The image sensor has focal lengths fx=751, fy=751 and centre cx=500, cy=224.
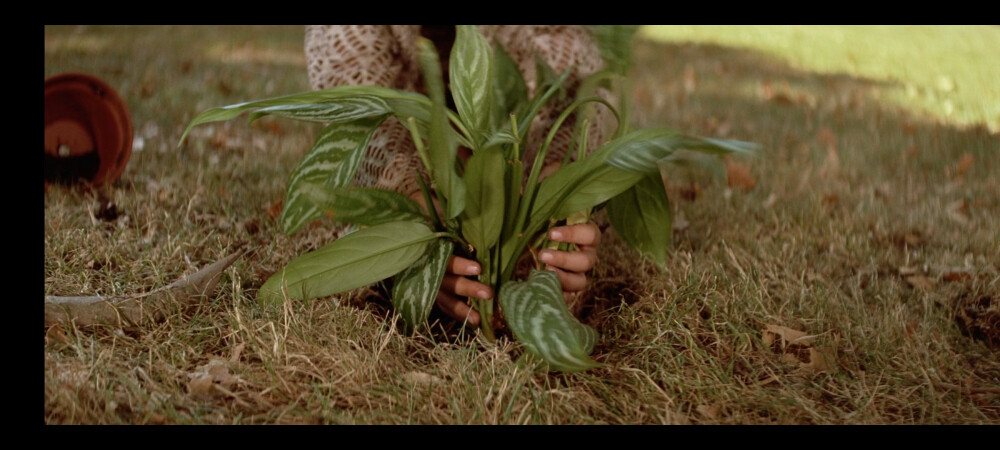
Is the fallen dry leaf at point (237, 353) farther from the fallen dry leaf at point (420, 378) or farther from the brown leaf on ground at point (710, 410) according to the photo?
the brown leaf on ground at point (710, 410)

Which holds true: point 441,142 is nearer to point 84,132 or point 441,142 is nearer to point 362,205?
point 362,205

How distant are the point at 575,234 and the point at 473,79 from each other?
32 centimetres

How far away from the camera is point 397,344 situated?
49.9 inches

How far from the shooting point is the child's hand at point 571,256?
1290 millimetres

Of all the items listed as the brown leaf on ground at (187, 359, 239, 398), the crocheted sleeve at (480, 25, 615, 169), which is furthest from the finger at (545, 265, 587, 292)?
the brown leaf on ground at (187, 359, 239, 398)

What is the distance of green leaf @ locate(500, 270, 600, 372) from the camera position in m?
1.00

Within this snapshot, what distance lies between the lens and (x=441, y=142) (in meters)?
1.08

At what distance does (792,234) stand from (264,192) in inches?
52.3

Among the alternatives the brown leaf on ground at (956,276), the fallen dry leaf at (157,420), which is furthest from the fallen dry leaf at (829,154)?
the fallen dry leaf at (157,420)

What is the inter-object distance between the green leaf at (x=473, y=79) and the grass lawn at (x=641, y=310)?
37 cm

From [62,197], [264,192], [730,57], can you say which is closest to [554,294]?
[264,192]

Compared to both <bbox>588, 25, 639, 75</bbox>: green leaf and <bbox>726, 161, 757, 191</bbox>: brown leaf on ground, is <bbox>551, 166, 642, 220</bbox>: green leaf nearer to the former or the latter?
<bbox>588, 25, 639, 75</bbox>: green leaf

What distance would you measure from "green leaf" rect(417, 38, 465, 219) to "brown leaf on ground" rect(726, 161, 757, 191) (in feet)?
4.30

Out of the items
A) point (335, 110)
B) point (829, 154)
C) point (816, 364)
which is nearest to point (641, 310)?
point (816, 364)
